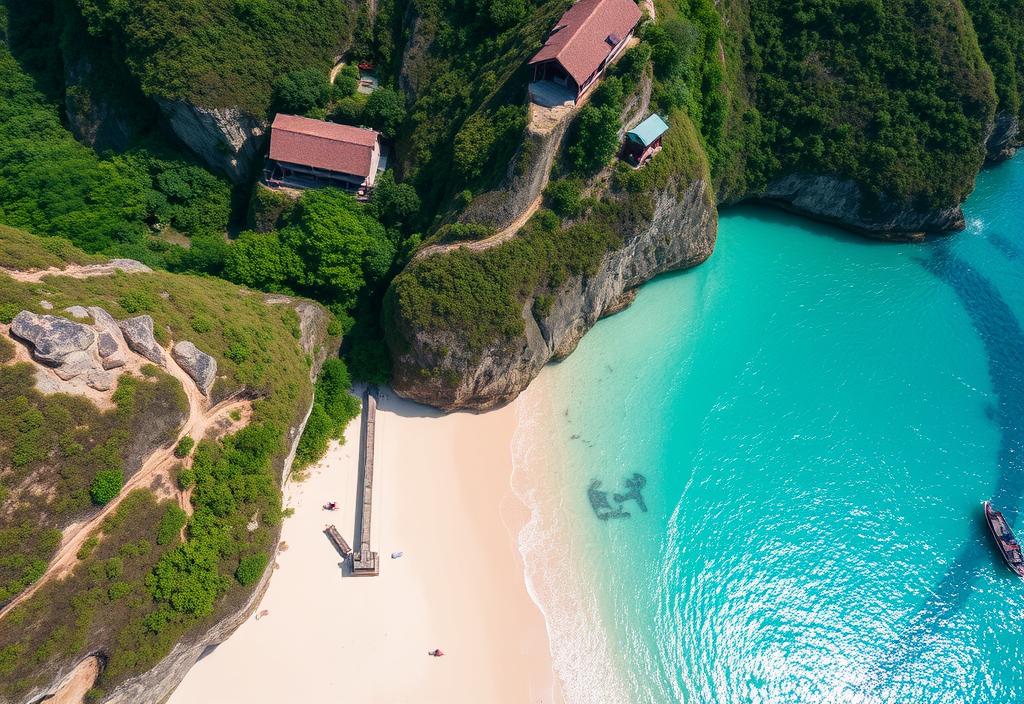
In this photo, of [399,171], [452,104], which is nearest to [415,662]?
[399,171]

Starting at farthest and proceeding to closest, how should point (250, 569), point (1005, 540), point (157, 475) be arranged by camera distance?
point (1005, 540)
point (250, 569)
point (157, 475)

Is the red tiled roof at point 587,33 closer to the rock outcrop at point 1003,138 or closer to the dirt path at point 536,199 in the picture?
the dirt path at point 536,199

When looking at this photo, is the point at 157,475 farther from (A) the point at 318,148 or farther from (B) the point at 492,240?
(A) the point at 318,148

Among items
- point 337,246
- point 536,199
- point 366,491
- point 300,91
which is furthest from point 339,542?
point 300,91

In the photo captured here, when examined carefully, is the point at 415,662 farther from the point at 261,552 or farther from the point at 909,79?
the point at 909,79

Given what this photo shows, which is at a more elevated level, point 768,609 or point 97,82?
point 97,82

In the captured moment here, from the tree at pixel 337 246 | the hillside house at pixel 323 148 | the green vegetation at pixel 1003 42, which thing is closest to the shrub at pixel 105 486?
the tree at pixel 337 246

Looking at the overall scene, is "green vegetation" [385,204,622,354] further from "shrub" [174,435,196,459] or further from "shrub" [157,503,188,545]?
"shrub" [157,503,188,545]
